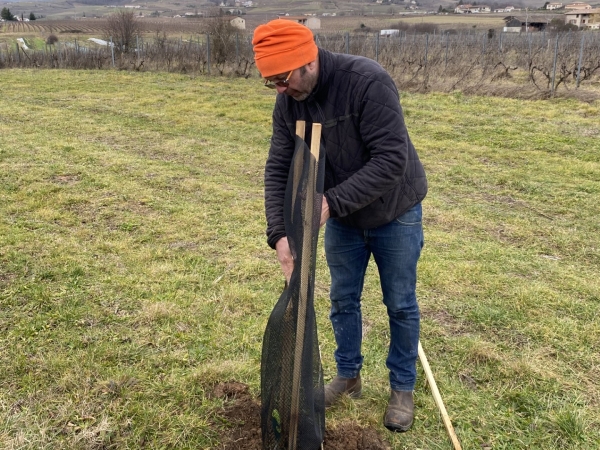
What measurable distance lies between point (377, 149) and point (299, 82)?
1.25ft

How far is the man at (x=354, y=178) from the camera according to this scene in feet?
6.06

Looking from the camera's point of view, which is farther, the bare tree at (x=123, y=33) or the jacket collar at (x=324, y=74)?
the bare tree at (x=123, y=33)

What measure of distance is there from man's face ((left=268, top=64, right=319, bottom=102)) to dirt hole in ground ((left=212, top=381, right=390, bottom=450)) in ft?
4.94

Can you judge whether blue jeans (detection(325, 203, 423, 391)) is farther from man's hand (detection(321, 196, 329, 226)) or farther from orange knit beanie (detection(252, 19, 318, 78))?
orange knit beanie (detection(252, 19, 318, 78))

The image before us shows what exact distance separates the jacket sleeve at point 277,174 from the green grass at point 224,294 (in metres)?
1.01

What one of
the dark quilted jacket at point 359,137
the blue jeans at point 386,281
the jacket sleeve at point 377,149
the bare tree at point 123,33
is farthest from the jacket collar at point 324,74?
the bare tree at point 123,33

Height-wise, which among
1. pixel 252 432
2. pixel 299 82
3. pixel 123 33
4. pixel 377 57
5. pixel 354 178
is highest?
pixel 123 33

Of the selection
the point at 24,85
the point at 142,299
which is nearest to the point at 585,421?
the point at 142,299

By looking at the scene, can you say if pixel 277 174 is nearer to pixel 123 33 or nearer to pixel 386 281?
pixel 386 281

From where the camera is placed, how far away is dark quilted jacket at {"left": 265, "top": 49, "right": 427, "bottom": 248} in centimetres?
186

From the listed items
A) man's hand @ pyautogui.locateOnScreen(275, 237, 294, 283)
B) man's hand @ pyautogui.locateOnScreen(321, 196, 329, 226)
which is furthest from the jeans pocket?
man's hand @ pyautogui.locateOnScreen(275, 237, 294, 283)

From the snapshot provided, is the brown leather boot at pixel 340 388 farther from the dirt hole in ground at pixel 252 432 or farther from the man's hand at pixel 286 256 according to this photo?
the man's hand at pixel 286 256

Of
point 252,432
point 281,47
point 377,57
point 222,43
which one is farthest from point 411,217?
point 222,43

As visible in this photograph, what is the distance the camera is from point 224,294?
3623mm
